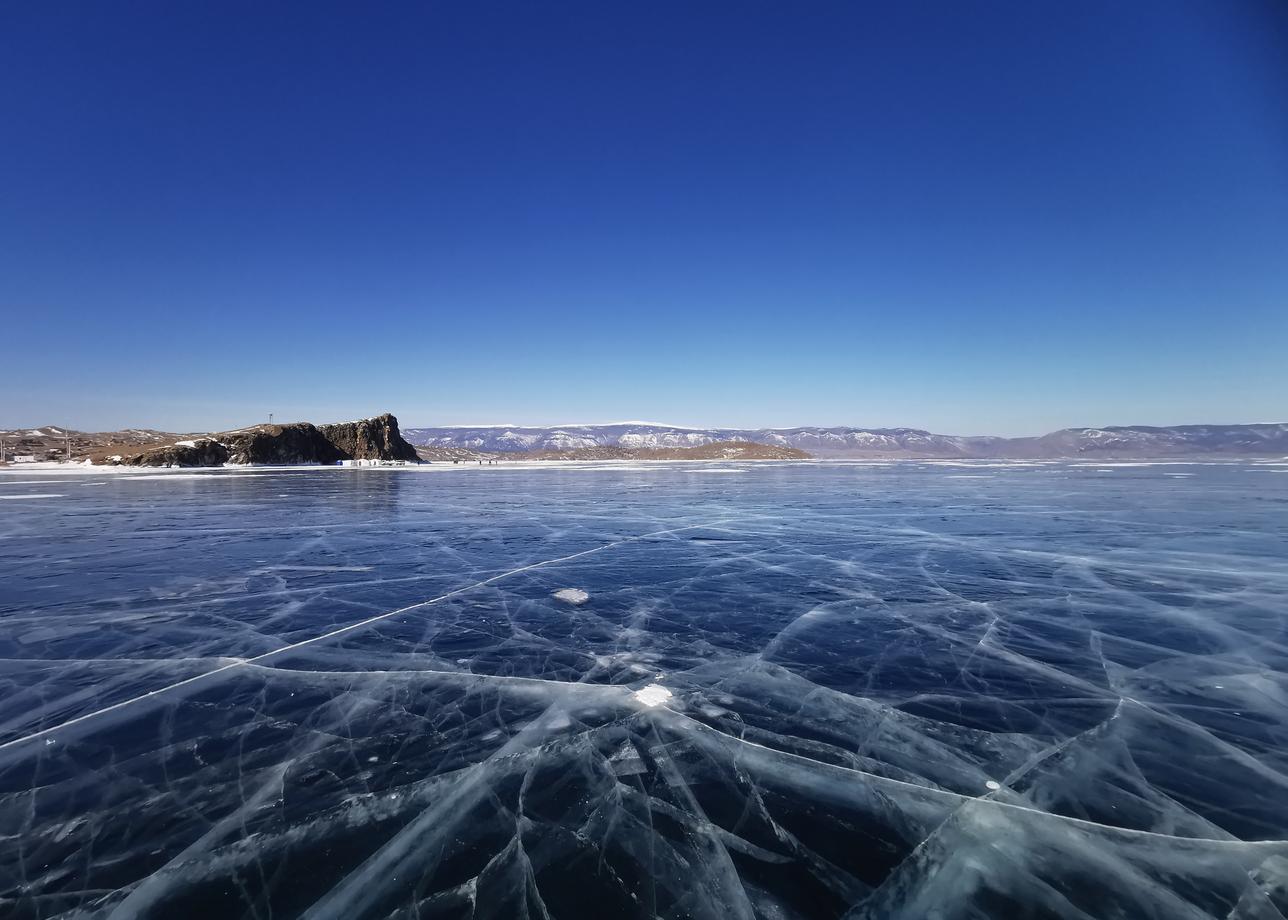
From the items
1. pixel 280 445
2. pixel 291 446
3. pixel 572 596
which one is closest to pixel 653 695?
A: pixel 572 596

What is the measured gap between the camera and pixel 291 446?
7769 cm

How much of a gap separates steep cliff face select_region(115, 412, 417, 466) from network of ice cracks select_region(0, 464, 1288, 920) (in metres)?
67.6

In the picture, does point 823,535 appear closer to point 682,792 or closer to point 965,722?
point 965,722

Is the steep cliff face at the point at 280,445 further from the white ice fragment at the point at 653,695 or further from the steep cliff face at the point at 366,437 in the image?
the white ice fragment at the point at 653,695

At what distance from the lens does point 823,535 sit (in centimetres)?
1363

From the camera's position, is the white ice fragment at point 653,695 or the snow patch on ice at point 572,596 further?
the snow patch on ice at point 572,596

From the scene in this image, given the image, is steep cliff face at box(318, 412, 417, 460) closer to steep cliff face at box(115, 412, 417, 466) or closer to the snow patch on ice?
steep cliff face at box(115, 412, 417, 466)

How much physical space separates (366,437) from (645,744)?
9809 centimetres

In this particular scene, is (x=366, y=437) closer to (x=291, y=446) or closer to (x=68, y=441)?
(x=291, y=446)

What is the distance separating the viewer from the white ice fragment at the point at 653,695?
15.3ft

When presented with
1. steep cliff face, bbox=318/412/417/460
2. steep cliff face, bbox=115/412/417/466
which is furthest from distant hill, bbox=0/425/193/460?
steep cliff face, bbox=318/412/417/460

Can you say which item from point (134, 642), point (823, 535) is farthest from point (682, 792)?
point (823, 535)

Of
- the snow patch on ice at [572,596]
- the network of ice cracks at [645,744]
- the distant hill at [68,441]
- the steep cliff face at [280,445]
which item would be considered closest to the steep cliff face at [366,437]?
the steep cliff face at [280,445]

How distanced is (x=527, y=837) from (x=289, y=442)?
88975mm
